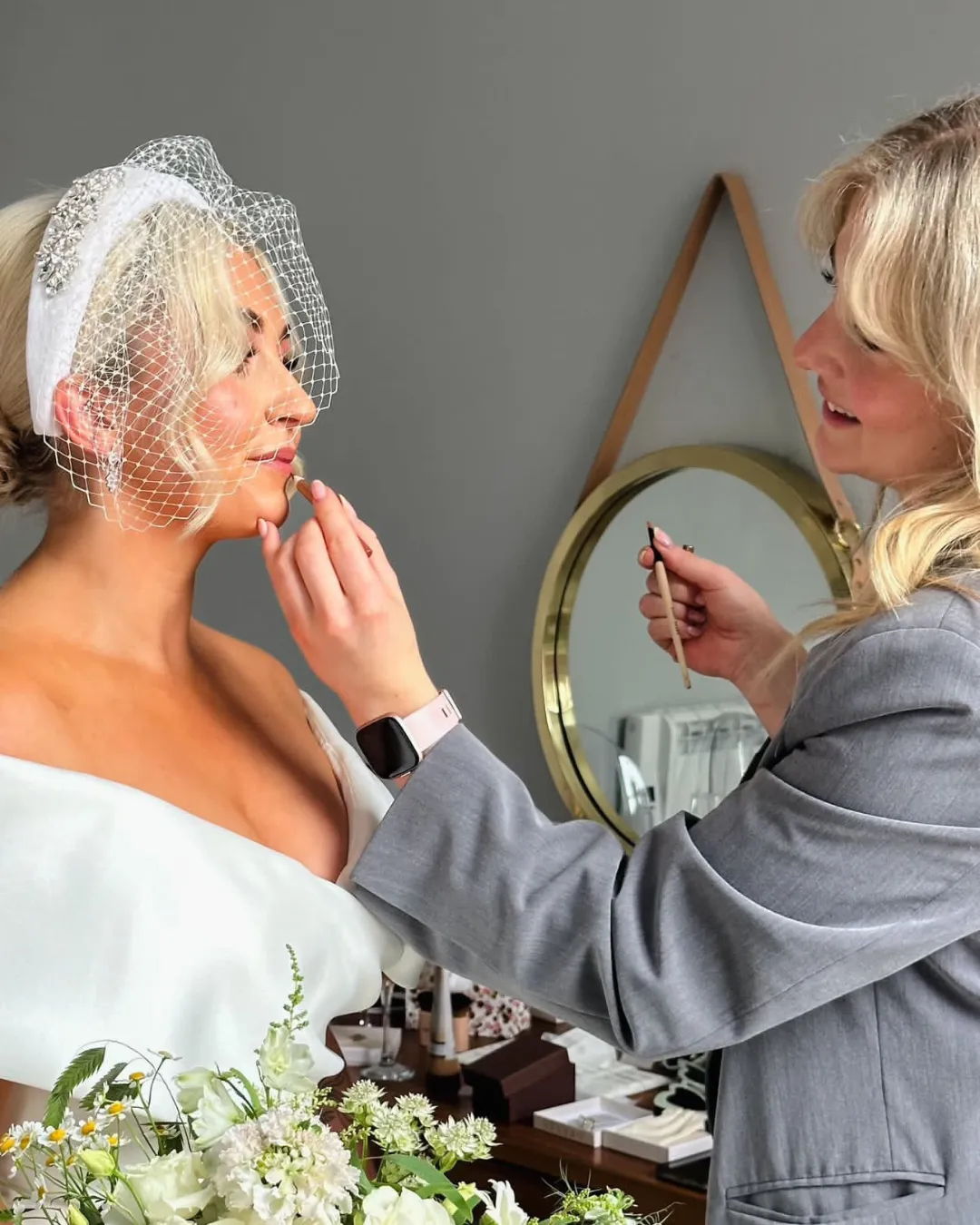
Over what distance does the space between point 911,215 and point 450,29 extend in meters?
1.60

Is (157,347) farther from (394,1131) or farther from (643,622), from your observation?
(643,622)

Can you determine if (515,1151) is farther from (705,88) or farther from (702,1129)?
(705,88)

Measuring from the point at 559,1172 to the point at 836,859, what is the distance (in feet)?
2.98

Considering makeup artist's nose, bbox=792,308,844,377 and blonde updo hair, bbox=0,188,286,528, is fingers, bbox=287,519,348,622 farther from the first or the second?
makeup artist's nose, bbox=792,308,844,377

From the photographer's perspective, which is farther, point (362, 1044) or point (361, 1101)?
point (362, 1044)

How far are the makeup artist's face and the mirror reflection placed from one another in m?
0.81

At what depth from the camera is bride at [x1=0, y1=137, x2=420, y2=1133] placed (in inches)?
40.3

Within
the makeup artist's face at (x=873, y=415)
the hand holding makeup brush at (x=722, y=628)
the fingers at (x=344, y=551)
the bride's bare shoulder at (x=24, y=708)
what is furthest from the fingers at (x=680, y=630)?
the bride's bare shoulder at (x=24, y=708)

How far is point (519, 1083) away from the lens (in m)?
1.83

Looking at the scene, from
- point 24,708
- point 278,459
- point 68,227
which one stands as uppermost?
point 68,227

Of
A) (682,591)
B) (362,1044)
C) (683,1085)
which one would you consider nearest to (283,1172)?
(682,591)

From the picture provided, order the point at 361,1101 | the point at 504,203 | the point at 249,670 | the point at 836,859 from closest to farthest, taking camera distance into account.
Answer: the point at 361,1101 < the point at 836,859 < the point at 249,670 < the point at 504,203


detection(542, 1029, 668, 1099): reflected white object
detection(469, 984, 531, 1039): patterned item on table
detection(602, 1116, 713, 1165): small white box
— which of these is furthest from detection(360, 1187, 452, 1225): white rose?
detection(469, 984, 531, 1039): patterned item on table

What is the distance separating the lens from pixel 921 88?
193cm
